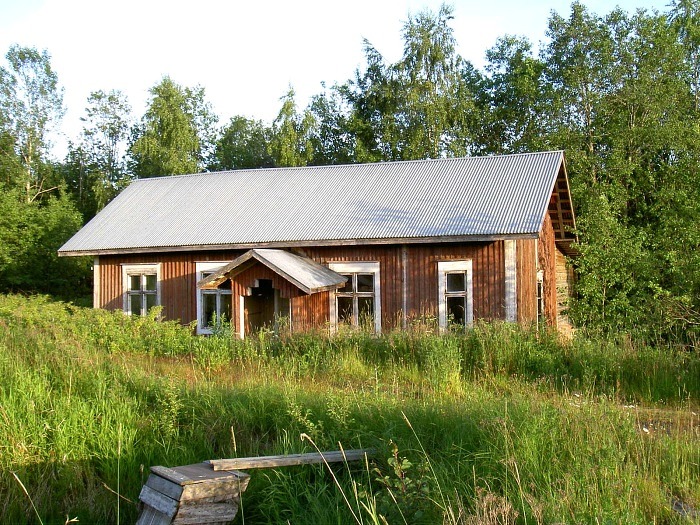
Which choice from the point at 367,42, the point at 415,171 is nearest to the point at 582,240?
the point at 415,171

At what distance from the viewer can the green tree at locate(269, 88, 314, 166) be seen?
109 feet

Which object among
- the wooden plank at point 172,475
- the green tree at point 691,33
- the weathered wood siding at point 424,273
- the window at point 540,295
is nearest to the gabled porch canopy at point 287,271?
the weathered wood siding at point 424,273

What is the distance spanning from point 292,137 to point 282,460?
29178 millimetres

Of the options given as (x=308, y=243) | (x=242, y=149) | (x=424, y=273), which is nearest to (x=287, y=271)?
(x=308, y=243)

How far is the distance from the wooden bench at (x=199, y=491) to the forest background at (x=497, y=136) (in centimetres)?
1208

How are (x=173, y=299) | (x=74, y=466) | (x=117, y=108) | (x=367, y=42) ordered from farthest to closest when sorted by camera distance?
(x=117, y=108) < (x=367, y=42) < (x=173, y=299) < (x=74, y=466)

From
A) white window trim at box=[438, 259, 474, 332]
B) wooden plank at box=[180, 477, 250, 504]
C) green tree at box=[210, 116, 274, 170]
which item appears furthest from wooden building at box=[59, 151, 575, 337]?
green tree at box=[210, 116, 274, 170]

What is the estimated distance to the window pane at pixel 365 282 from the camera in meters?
16.7

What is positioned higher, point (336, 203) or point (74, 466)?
point (336, 203)

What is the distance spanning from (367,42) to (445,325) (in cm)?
2050

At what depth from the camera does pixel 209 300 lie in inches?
719

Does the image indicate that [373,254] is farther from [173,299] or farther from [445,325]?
[173,299]

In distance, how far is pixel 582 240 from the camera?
2123cm

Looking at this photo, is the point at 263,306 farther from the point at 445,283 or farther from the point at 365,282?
the point at 445,283
